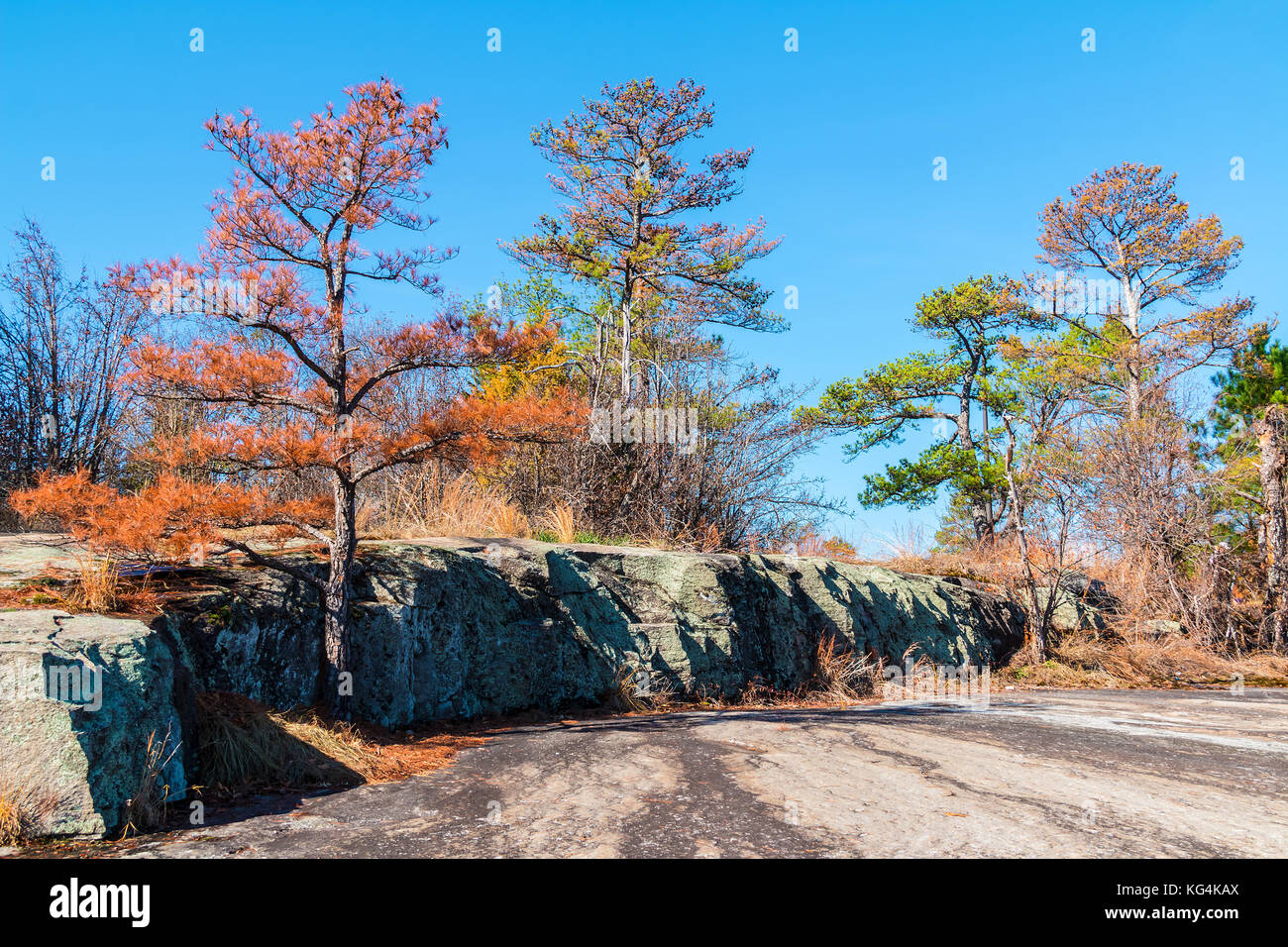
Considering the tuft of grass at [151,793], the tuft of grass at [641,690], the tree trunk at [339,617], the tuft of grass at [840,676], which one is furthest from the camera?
the tuft of grass at [840,676]

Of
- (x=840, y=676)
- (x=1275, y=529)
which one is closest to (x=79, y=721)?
(x=840, y=676)

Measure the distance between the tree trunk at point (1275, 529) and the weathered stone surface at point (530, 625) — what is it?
8.06m

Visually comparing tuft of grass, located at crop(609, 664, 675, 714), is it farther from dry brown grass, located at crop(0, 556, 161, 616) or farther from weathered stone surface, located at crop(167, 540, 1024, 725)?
dry brown grass, located at crop(0, 556, 161, 616)

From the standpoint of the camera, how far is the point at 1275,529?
51.9ft

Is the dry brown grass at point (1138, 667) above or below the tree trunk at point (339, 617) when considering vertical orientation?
below

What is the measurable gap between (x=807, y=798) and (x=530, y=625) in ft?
14.4

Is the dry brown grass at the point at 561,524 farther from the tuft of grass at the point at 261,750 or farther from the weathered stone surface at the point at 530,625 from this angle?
the tuft of grass at the point at 261,750

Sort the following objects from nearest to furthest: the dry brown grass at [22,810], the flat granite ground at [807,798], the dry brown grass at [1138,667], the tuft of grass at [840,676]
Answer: the flat granite ground at [807,798], the dry brown grass at [22,810], the tuft of grass at [840,676], the dry brown grass at [1138,667]

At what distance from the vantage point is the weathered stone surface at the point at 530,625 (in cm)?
633

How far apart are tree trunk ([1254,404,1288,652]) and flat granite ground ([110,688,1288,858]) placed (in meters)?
10.1

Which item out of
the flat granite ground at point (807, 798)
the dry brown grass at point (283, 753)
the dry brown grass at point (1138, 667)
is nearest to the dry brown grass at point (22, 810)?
the flat granite ground at point (807, 798)

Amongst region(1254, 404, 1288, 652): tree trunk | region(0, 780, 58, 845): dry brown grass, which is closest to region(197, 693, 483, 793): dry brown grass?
region(0, 780, 58, 845): dry brown grass
